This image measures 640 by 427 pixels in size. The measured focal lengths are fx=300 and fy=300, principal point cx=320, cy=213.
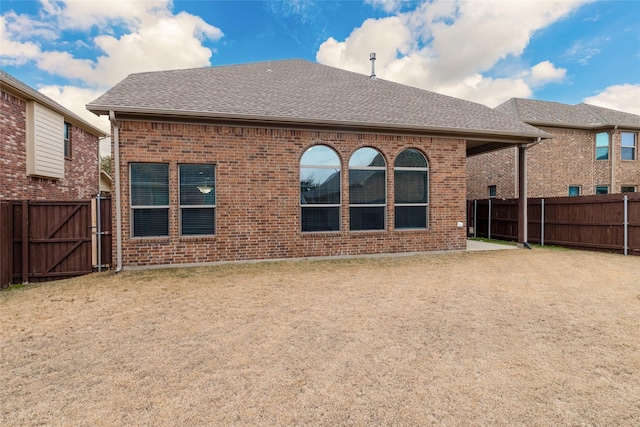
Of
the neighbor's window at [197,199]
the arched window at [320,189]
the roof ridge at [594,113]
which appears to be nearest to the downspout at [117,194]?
the neighbor's window at [197,199]

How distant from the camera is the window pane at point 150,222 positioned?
721 cm

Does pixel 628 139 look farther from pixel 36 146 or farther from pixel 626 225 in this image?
pixel 36 146

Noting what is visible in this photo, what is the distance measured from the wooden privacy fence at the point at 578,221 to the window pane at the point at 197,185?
1102cm

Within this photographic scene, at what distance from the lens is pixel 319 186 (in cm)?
830

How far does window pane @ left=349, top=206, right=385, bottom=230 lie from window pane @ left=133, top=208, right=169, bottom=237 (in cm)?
481

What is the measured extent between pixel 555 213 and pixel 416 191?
19.3 feet

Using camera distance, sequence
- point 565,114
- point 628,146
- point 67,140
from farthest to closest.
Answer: point 565,114
point 628,146
point 67,140

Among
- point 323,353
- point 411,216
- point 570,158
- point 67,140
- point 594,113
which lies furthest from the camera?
point 594,113

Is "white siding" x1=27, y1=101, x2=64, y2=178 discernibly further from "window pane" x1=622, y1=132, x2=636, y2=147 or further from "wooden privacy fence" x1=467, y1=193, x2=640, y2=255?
"window pane" x1=622, y1=132, x2=636, y2=147

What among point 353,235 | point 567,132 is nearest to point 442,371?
point 353,235

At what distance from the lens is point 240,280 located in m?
6.10

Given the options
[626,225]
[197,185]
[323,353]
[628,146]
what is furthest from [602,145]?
[323,353]

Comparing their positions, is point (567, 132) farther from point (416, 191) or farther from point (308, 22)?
point (308, 22)

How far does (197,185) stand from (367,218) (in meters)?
4.66
